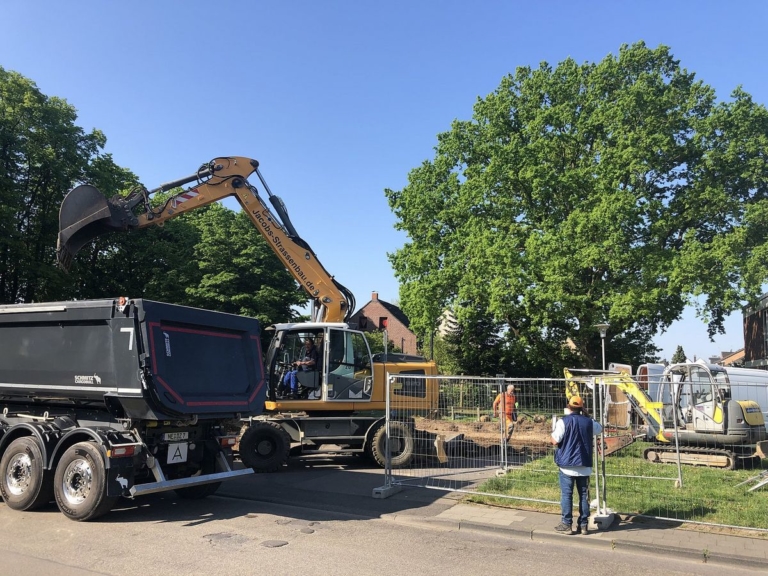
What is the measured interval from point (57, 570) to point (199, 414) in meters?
2.77

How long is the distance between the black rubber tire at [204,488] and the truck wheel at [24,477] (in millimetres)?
1786

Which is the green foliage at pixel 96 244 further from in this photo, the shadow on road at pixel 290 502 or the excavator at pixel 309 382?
the shadow on road at pixel 290 502

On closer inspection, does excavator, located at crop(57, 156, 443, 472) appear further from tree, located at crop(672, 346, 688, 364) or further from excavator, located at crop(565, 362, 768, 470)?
tree, located at crop(672, 346, 688, 364)

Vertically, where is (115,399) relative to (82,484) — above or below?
above

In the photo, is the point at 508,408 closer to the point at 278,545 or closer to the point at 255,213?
the point at 278,545

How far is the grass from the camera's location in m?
8.01

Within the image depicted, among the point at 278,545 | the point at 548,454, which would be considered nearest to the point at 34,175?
the point at 548,454

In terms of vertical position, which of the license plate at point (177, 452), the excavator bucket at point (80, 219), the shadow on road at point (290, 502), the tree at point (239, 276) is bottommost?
the shadow on road at point (290, 502)

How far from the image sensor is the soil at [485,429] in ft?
35.5

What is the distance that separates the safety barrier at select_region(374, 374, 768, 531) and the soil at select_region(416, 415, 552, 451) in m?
0.02

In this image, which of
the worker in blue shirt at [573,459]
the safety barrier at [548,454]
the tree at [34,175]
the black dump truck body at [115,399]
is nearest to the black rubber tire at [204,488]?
the black dump truck body at [115,399]

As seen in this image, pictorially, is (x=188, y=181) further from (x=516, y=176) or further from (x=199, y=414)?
(x=516, y=176)

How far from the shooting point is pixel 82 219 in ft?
38.1

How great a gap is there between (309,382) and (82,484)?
197 inches
